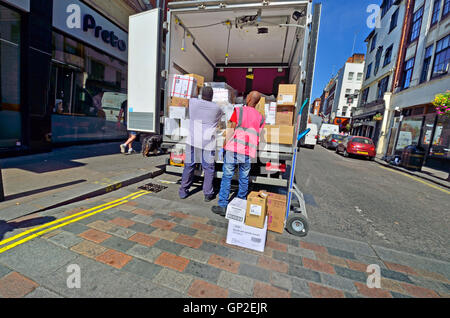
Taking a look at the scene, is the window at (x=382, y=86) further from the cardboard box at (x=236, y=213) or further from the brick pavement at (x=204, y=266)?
the cardboard box at (x=236, y=213)

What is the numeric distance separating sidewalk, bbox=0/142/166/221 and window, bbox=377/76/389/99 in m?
24.2

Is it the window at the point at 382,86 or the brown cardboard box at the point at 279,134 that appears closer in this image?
the brown cardboard box at the point at 279,134

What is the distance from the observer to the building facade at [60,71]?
5.76 m

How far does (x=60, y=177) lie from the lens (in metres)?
4.40

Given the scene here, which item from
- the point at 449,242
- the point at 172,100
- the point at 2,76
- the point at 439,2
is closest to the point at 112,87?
the point at 2,76

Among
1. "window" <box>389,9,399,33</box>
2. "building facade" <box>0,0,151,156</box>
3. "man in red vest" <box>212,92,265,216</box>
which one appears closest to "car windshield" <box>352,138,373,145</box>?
"man in red vest" <box>212,92,265,216</box>

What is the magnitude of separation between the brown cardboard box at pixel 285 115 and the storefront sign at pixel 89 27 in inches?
323

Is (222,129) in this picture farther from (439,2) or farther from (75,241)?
(439,2)

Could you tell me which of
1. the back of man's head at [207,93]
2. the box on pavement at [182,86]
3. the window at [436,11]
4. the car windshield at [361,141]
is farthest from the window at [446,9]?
the back of man's head at [207,93]

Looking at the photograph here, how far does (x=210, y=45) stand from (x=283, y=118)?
11.9 feet

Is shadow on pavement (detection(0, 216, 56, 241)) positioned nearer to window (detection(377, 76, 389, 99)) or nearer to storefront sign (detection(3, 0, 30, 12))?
storefront sign (detection(3, 0, 30, 12))

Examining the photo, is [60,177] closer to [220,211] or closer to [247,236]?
[220,211]

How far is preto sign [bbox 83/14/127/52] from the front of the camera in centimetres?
796
